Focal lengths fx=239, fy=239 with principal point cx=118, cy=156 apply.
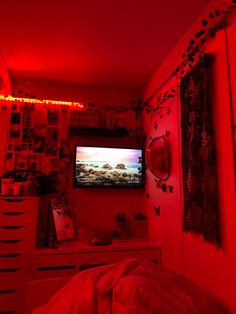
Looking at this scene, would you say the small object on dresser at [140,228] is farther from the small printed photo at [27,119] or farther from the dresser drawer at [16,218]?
the small printed photo at [27,119]

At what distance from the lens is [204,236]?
1.61m

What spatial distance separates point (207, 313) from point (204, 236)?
485 millimetres

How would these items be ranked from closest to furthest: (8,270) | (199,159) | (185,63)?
1. (199,159)
2. (185,63)
3. (8,270)

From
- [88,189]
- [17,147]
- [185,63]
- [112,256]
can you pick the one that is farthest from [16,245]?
[185,63]

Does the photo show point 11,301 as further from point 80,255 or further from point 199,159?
point 199,159

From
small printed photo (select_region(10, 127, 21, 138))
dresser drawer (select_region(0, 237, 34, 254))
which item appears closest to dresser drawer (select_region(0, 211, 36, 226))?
dresser drawer (select_region(0, 237, 34, 254))

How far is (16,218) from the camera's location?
2.17 metres

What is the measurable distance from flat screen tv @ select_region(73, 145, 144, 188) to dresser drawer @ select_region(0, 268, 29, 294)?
1006 millimetres

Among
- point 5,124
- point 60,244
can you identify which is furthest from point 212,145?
point 5,124

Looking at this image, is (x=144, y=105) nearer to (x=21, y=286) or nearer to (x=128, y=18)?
(x=128, y=18)

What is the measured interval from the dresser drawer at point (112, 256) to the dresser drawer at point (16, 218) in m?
0.57

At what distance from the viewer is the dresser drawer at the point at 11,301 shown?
2025mm

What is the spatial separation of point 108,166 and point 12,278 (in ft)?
4.71

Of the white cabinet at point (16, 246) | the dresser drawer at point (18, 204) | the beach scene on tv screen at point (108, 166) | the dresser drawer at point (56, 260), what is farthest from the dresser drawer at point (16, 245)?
the beach scene on tv screen at point (108, 166)
